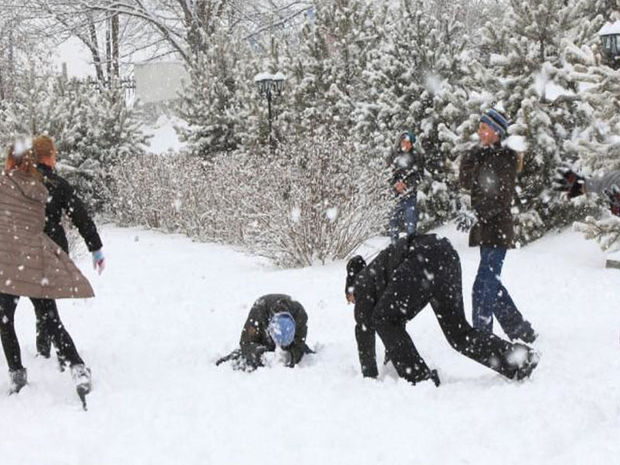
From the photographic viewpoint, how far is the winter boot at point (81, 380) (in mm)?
4250

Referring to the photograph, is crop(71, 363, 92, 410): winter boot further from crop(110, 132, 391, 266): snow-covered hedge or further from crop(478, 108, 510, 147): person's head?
crop(110, 132, 391, 266): snow-covered hedge

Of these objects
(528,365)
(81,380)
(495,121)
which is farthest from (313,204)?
(528,365)

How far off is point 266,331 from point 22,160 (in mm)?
1990

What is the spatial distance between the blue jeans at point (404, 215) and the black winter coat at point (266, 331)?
17.7ft

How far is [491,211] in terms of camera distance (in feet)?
16.4

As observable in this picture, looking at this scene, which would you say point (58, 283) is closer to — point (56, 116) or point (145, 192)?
point (145, 192)

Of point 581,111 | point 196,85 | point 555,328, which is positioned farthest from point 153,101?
point 555,328

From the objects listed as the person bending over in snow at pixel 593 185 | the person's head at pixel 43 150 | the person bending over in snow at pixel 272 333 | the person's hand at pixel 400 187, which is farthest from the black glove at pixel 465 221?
the person's head at pixel 43 150

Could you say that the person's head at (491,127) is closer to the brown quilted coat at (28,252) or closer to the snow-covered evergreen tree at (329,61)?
the brown quilted coat at (28,252)

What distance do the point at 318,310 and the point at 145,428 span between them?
10.1 ft

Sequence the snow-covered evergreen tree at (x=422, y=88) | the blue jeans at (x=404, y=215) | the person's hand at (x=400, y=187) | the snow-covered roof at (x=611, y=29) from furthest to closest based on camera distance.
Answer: the snow-covered evergreen tree at (x=422, y=88), the blue jeans at (x=404, y=215), the person's hand at (x=400, y=187), the snow-covered roof at (x=611, y=29)

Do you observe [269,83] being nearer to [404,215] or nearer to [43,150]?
[404,215]

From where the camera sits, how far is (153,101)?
38375 millimetres

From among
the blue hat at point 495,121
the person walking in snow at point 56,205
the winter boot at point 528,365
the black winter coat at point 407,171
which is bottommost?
the winter boot at point 528,365
